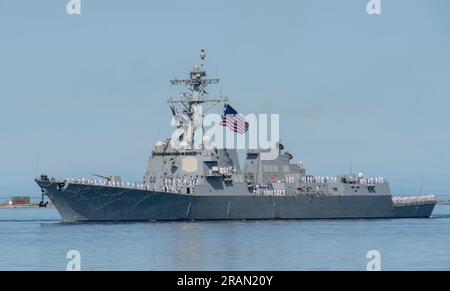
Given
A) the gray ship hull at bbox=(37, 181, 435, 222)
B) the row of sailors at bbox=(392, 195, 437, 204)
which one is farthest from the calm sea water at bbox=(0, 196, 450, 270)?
the row of sailors at bbox=(392, 195, 437, 204)

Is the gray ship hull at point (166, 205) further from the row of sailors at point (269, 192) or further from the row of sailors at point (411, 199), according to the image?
the row of sailors at point (411, 199)

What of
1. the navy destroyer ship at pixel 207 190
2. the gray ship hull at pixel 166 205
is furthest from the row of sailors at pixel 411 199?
the gray ship hull at pixel 166 205

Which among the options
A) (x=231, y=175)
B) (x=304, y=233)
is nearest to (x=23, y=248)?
(x=304, y=233)

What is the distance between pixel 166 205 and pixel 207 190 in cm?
322

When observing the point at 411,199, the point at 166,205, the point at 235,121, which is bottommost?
the point at 166,205

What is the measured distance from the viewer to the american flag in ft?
213

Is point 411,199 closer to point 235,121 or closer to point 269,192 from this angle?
point 269,192

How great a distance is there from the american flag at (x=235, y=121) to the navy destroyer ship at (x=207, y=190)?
358 centimetres

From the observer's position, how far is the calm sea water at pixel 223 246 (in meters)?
40.5

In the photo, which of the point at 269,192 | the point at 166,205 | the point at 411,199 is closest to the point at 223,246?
the point at 166,205

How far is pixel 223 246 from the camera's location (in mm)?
48156

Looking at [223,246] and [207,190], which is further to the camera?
[207,190]

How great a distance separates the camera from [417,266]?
3978 centimetres
